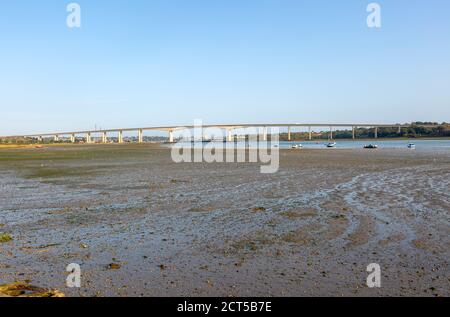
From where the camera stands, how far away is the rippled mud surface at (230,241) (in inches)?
265

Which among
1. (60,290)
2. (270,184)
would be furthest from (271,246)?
(270,184)

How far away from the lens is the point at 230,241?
949cm

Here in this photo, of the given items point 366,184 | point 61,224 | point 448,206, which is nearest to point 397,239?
point 448,206

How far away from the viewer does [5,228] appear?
36.2ft

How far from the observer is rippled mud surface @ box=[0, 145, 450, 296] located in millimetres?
6719

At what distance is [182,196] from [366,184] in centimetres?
930

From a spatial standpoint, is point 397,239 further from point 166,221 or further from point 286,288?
point 166,221

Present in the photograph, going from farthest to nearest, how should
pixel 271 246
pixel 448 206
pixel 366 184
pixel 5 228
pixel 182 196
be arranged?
pixel 366 184 → pixel 182 196 → pixel 448 206 → pixel 5 228 → pixel 271 246

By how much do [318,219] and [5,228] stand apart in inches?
334

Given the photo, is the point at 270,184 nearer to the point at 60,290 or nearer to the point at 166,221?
the point at 166,221

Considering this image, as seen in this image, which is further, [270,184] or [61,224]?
[270,184]
